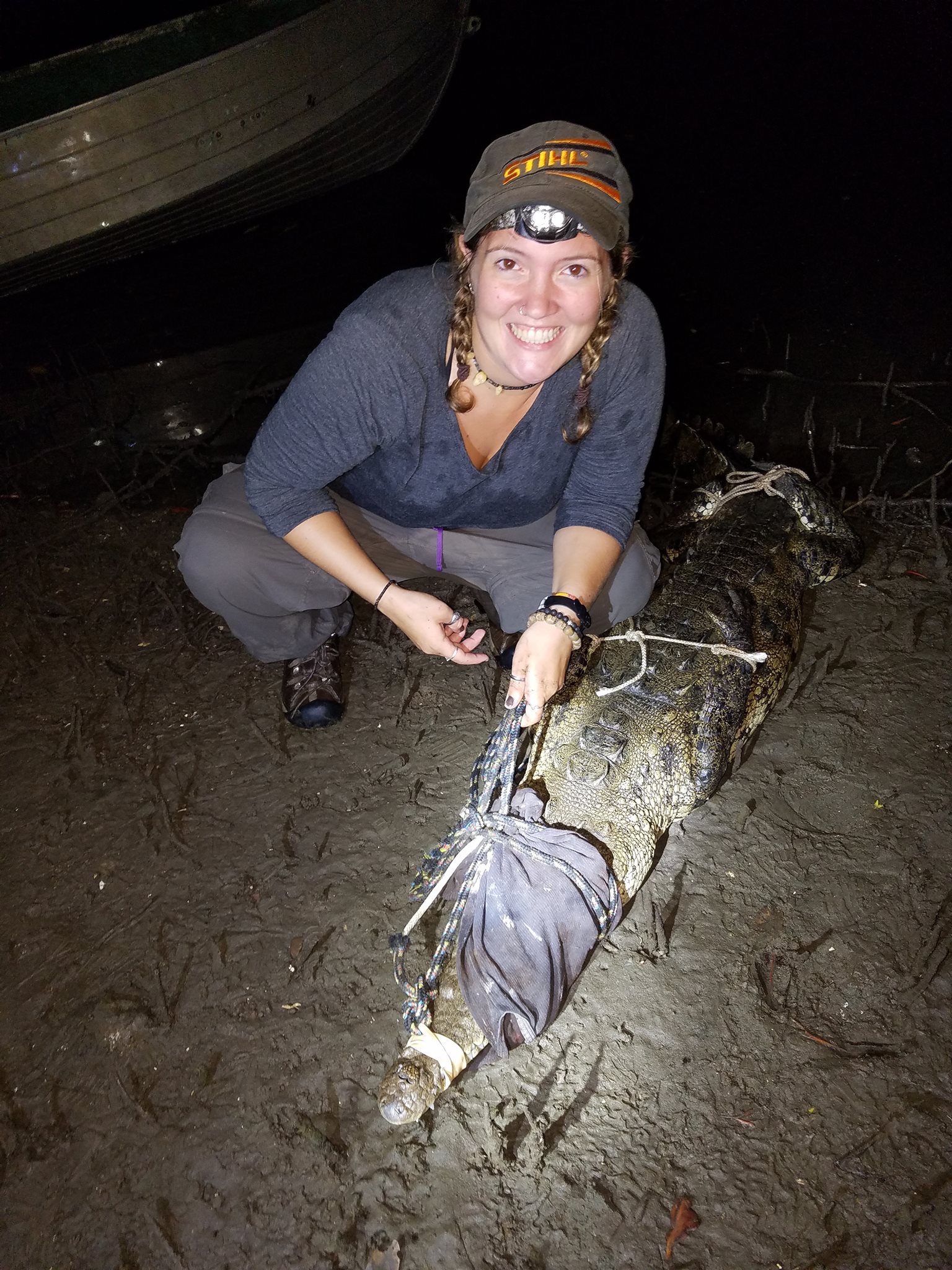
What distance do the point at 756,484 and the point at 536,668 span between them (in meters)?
1.95

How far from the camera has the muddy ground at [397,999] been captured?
6.18ft

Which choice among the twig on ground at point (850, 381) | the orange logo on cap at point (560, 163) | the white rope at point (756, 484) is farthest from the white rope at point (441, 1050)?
the twig on ground at point (850, 381)

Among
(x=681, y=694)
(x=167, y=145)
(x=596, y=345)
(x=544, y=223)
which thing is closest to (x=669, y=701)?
(x=681, y=694)

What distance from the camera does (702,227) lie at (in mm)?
7414

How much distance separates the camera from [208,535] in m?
2.70

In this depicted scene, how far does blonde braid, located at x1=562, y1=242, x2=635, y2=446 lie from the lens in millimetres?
2109

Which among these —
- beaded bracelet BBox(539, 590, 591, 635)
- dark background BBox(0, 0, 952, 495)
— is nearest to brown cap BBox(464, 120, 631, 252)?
dark background BBox(0, 0, 952, 495)

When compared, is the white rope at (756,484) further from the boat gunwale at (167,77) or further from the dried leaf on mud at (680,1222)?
the boat gunwale at (167,77)

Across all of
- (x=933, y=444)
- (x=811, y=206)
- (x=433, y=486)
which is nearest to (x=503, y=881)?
(x=433, y=486)

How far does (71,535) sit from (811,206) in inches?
304

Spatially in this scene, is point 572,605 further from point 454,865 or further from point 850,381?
point 850,381

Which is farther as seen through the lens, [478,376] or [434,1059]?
[478,376]

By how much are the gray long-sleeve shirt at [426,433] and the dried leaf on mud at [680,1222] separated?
186cm

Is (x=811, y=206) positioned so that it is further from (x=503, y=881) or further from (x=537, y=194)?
(x=503, y=881)
